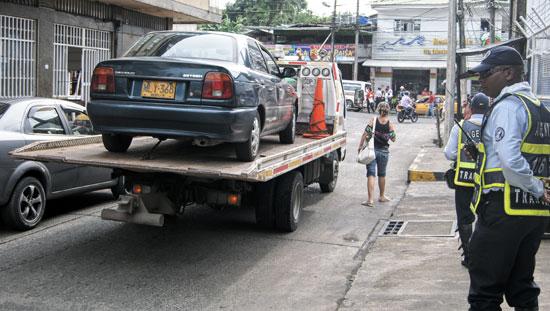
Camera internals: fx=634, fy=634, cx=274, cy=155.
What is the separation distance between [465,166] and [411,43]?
132ft

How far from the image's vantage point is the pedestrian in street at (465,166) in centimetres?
608

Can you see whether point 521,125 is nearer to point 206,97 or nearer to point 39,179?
point 206,97

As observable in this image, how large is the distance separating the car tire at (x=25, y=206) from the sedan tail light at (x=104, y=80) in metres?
1.67

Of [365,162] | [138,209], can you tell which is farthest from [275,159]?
[365,162]

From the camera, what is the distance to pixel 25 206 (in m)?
7.31

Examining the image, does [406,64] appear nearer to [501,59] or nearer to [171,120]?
[171,120]

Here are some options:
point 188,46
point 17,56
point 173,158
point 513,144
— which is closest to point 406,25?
point 17,56

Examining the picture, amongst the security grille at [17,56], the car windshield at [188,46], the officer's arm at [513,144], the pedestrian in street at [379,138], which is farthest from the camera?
the security grille at [17,56]

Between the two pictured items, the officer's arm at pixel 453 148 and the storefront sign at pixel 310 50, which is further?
the storefront sign at pixel 310 50

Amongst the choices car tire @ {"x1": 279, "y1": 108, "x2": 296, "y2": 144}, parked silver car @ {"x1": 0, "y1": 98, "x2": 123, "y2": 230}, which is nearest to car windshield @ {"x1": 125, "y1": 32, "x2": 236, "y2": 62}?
parked silver car @ {"x1": 0, "y1": 98, "x2": 123, "y2": 230}

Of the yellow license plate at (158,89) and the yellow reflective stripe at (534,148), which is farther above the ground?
the yellow license plate at (158,89)

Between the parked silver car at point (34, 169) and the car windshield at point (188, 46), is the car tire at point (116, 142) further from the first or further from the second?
the car windshield at point (188, 46)

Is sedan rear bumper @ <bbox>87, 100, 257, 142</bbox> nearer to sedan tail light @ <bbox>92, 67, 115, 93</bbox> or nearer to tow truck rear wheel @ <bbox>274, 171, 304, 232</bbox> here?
sedan tail light @ <bbox>92, 67, 115, 93</bbox>

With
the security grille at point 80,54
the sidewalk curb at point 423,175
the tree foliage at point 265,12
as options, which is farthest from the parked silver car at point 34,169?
the tree foliage at point 265,12
